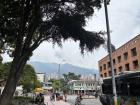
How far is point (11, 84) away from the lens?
17.5 metres

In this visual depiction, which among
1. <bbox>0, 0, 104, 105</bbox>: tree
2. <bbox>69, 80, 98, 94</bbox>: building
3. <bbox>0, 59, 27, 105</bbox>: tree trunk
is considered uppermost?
<bbox>69, 80, 98, 94</bbox>: building

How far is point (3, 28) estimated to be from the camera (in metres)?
19.3

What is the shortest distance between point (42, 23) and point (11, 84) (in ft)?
12.5

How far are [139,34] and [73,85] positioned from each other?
93.1m

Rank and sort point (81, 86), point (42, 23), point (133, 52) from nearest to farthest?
point (42, 23) → point (133, 52) → point (81, 86)

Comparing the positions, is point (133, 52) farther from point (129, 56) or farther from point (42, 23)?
point (42, 23)

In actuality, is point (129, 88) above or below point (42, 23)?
below

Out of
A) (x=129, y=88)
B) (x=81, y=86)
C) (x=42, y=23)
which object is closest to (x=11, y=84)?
(x=42, y=23)

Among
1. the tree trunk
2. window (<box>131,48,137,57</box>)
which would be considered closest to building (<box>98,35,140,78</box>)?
window (<box>131,48,137,57</box>)

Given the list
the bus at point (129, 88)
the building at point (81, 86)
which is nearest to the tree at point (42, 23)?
the bus at point (129, 88)

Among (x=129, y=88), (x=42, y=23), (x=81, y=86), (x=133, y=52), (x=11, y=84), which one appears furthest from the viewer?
(x=81, y=86)

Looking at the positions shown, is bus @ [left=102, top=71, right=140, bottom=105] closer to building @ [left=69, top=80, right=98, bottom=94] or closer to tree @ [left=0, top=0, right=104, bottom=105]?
tree @ [left=0, top=0, right=104, bottom=105]

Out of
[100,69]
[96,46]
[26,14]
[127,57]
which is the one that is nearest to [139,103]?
[96,46]

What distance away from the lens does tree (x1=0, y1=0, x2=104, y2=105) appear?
18203 mm
